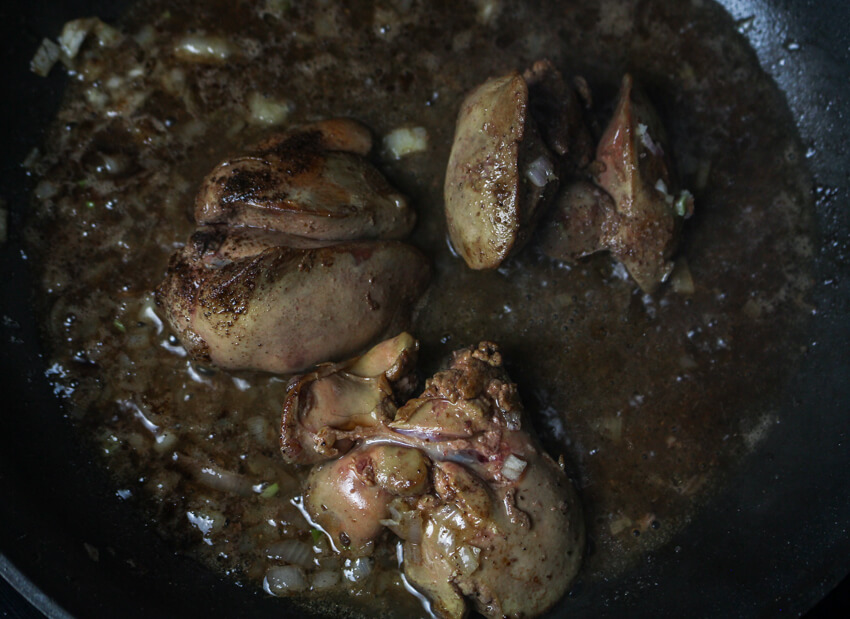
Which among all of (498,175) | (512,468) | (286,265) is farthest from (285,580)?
(498,175)

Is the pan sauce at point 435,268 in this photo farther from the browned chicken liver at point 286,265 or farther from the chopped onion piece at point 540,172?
the chopped onion piece at point 540,172

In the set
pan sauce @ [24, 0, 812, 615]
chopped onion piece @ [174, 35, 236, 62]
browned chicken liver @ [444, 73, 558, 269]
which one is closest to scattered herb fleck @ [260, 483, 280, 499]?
pan sauce @ [24, 0, 812, 615]

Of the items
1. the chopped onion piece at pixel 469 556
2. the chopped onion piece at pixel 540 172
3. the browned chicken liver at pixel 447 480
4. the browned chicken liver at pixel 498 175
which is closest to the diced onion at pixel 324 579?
the browned chicken liver at pixel 447 480

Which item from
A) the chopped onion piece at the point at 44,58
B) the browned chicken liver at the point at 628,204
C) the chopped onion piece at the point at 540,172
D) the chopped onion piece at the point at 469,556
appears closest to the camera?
the chopped onion piece at the point at 469,556

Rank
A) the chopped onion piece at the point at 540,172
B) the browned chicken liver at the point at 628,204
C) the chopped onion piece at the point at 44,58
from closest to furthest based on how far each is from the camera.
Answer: the chopped onion piece at the point at 540,172
the browned chicken liver at the point at 628,204
the chopped onion piece at the point at 44,58

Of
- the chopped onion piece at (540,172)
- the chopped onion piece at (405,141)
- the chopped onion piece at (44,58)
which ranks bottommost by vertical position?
the chopped onion piece at (405,141)

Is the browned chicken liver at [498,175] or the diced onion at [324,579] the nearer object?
the browned chicken liver at [498,175]

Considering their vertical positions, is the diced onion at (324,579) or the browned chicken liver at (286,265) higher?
the browned chicken liver at (286,265)
